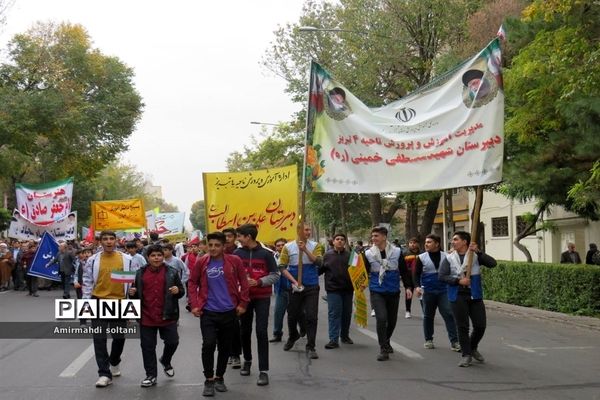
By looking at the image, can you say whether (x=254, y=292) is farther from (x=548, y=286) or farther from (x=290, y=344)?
(x=548, y=286)

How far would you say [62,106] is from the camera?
29812 mm

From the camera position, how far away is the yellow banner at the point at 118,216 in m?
26.0

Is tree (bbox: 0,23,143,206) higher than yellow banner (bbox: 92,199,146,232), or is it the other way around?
tree (bbox: 0,23,143,206)

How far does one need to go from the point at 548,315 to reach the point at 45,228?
54.5ft

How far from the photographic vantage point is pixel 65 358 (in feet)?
32.4

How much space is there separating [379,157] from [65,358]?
4.83 m

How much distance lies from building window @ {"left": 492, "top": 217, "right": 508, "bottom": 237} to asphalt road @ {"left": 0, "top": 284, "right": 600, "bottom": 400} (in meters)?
22.3

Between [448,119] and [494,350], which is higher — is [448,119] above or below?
above

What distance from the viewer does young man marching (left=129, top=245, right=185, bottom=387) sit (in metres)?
7.86

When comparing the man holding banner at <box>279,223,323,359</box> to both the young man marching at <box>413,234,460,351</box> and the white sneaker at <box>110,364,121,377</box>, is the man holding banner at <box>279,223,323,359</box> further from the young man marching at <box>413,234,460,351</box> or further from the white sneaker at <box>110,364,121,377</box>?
the white sneaker at <box>110,364,121,377</box>

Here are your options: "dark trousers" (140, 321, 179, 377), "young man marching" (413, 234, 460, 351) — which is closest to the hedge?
"young man marching" (413, 234, 460, 351)

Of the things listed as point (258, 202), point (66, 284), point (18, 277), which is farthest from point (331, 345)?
point (18, 277)

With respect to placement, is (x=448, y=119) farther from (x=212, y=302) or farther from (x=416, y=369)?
(x=212, y=302)

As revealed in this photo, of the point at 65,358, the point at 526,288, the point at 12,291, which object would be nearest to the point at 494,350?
the point at 65,358
